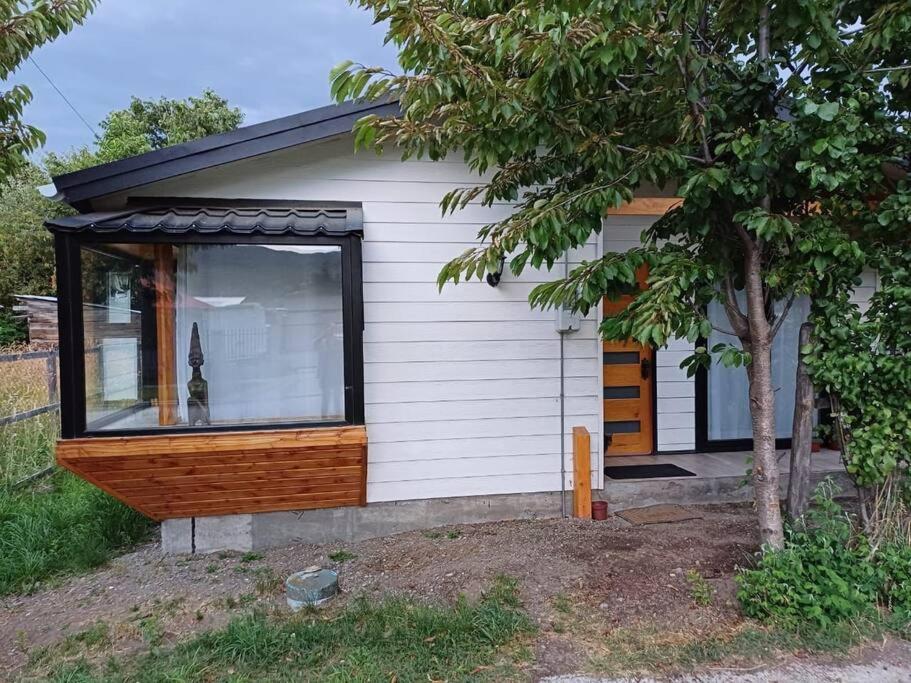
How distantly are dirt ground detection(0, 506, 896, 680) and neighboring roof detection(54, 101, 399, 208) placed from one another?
8.43 feet

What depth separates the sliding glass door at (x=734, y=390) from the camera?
18.5 feet

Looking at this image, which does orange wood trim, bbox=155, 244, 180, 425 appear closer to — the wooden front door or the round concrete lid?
the round concrete lid

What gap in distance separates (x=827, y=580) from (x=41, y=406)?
24.8ft

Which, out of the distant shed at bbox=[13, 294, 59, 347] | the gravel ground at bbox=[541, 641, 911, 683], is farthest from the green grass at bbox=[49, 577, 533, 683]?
the distant shed at bbox=[13, 294, 59, 347]

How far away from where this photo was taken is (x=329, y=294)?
12.2 feet

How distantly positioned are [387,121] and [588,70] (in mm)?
1152

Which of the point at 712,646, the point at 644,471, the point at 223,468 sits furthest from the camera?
the point at 644,471

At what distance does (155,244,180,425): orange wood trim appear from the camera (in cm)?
354

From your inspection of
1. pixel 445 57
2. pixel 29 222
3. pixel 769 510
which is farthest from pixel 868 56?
pixel 29 222

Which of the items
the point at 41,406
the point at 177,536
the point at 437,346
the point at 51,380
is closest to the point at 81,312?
the point at 177,536

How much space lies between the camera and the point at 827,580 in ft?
9.00

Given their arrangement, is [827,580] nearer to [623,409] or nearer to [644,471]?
[644,471]

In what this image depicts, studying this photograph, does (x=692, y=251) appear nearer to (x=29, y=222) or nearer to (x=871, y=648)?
(x=871, y=648)

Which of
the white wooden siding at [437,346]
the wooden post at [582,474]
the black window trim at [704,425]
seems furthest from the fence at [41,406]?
the black window trim at [704,425]
